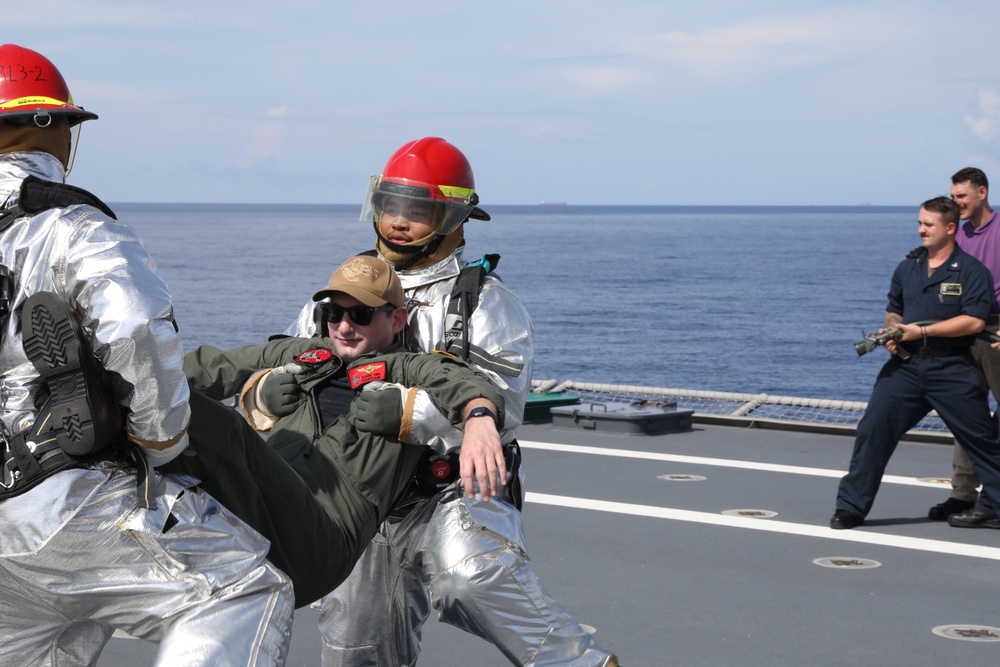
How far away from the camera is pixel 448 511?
12.0 feet

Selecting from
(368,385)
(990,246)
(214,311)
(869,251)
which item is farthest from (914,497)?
(869,251)

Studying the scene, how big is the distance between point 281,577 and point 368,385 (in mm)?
883

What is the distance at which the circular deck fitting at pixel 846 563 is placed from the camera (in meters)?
6.28

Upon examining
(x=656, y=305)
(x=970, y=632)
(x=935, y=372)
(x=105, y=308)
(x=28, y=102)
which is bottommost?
(x=656, y=305)

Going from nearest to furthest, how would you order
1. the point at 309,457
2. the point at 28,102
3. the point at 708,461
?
the point at 28,102 → the point at 309,457 → the point at 708,461

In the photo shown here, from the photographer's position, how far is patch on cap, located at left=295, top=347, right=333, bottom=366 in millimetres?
3656

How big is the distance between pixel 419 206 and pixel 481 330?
1.82 feet

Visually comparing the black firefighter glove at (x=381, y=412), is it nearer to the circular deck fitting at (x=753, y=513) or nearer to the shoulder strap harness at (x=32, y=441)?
the shoulder strap harness at (x=32, y=441)

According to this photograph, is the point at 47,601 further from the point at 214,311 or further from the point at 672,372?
the point at 214,311

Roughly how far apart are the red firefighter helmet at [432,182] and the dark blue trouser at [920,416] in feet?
12.8

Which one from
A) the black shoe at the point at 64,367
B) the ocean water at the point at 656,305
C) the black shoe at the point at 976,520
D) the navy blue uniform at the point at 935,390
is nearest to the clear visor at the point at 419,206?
the black shoe at the point at 64,367

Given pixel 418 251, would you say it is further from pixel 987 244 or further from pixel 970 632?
pixel 987 244

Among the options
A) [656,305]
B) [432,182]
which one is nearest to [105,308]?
[432,182]

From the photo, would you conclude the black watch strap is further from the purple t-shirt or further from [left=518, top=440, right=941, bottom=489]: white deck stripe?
[left=518, top=440, right=941, bottom=489]: white deck stripe
